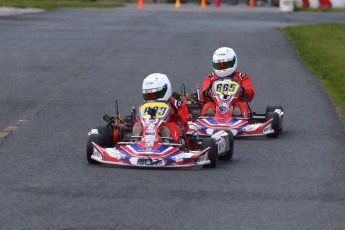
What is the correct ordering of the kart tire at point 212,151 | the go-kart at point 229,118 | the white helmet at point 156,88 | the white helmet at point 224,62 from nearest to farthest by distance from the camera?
the kart tire at point 212,151
the white helmet at point 156,88
the go-kart at point 229,118
the white helmet at point 224,62

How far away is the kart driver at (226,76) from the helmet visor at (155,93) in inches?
101

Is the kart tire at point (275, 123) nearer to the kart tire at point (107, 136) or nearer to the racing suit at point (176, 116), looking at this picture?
the racing suit at point (176, 116)

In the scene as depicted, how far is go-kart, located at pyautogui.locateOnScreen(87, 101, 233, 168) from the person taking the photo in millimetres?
10828

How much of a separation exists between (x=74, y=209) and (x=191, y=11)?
117 feet

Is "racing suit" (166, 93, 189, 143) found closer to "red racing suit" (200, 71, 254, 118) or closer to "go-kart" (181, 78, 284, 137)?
"go-kart" (181, 78, 284, 137)

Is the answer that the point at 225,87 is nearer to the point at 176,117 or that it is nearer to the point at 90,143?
the point at 176,117

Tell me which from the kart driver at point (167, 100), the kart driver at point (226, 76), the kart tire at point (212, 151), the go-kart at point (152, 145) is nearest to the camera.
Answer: the go-kart at point (152, 145)

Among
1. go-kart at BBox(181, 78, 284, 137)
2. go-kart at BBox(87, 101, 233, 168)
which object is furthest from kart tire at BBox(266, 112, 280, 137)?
go-kart at BBox(87, 101, 233, 168)

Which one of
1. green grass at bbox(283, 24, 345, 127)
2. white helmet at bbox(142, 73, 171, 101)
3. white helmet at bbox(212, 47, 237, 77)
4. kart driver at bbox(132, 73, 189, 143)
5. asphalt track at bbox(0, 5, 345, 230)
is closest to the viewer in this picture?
asphalt track at bbox(0, 5, 345, 230)

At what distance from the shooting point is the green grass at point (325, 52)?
1945 cm

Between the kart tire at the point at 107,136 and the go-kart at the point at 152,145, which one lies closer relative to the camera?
the go-kart at the point at 152,145

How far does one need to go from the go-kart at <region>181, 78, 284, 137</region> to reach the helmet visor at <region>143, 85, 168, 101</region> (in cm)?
155

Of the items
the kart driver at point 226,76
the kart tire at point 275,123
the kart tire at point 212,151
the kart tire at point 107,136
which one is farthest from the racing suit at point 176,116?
the kart driver at point 226,76

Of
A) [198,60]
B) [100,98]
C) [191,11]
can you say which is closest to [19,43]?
[198,60]
